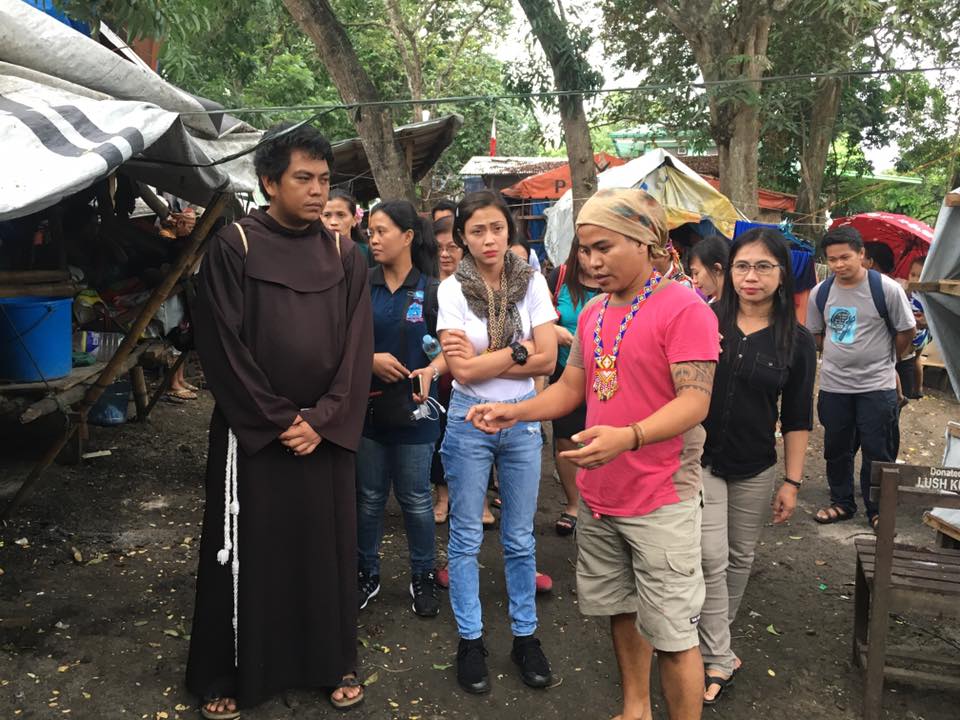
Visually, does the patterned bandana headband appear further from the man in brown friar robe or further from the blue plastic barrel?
the blue plastic barrel

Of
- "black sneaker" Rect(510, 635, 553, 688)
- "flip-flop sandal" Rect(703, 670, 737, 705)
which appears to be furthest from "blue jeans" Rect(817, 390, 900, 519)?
"black sneaker" Rect(510, 635, 553, 688)

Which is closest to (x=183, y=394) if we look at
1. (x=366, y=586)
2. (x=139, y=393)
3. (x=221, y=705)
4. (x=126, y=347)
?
(x=139, y=393)

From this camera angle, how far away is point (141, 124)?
11.5 ft

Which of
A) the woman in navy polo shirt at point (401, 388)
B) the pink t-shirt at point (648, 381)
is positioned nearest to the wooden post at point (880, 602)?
the pink t-shirt at point (648, 381)

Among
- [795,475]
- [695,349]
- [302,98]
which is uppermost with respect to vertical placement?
[302,98]

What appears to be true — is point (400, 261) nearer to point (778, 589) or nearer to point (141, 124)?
point (141, 124)

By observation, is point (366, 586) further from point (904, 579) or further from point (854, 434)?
point (854, 434)

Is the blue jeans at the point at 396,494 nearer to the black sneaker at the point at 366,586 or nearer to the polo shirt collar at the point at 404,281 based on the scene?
the black sneaker at the point at 366,586

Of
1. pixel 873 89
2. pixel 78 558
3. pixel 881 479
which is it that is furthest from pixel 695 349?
pixel 873 89

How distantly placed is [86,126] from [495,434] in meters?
2.09

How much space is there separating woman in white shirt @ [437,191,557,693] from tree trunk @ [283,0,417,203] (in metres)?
5.24

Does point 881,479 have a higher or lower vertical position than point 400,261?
lower

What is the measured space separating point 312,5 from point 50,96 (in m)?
5.53

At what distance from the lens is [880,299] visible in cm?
544
